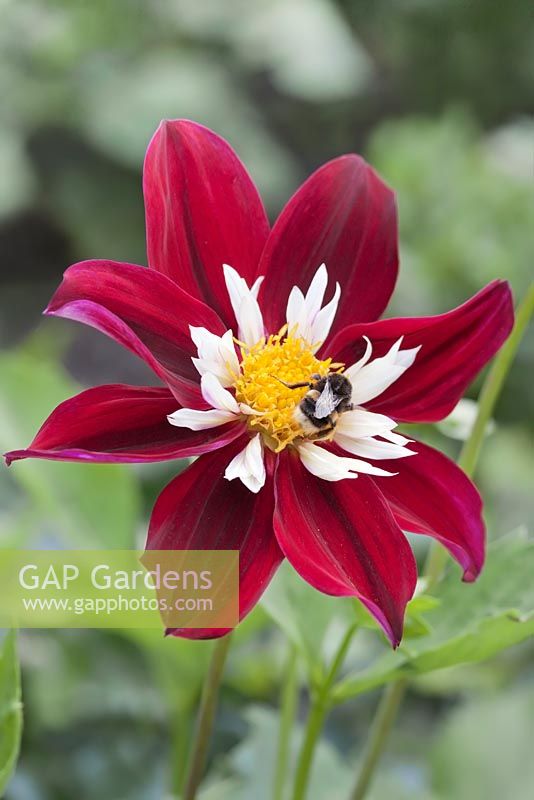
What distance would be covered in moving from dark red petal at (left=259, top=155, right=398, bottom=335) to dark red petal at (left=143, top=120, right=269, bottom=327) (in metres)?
0.01

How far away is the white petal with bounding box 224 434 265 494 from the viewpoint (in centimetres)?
40

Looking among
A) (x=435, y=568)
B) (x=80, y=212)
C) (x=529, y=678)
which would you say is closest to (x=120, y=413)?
(x=435, y=568)

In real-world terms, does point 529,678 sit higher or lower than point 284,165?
lower

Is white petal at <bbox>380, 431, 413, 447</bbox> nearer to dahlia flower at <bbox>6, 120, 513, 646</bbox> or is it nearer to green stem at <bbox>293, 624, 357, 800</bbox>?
dahlia flower at <bbox>6, 120, 513, 646</bbox>

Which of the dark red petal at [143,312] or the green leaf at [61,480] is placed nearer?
the dark red petal at [143,312]

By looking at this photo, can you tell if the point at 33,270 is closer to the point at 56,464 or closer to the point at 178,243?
the point at 56,464

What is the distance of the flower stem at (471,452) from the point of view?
0.48m

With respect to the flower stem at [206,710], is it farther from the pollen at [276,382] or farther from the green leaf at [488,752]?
the green leaf at [488,752]

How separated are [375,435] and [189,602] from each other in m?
0.10

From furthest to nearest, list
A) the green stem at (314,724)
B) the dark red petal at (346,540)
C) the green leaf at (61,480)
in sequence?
the green leaf at (61,480), the green stem at (314,724), the dark red petal at (346,540)

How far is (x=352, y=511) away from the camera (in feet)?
1.38

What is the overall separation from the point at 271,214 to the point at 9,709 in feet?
4.82

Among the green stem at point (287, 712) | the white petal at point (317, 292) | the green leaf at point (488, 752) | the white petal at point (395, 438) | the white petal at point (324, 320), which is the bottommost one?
the green leaf at point (488, 752)

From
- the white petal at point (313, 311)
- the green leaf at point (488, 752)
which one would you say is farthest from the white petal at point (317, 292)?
the green leaf at point (488, 752)
